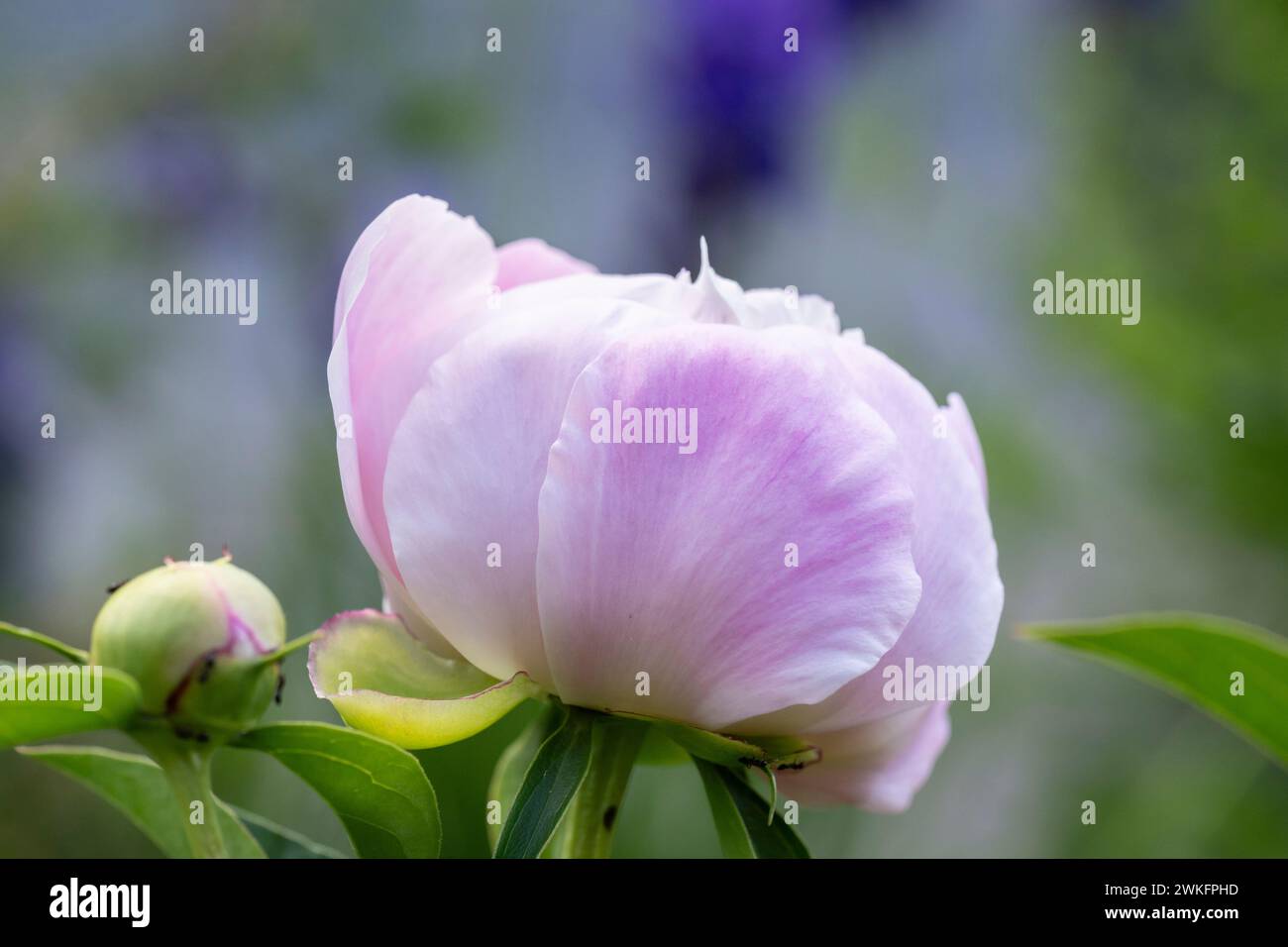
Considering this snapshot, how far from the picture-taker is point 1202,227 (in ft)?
2.63

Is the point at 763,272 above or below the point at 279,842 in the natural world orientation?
above

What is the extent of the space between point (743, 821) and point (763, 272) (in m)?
0.93

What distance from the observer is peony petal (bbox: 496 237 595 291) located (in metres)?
0.29

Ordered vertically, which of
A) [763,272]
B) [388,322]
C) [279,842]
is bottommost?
[279,842]

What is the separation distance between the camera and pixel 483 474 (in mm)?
225

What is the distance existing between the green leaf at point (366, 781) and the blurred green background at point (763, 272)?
0.52 metres

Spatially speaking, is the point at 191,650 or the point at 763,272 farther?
the point at 763,272

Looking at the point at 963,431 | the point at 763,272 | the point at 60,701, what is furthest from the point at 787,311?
the point at 763,272

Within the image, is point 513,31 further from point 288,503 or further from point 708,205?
point 288,503

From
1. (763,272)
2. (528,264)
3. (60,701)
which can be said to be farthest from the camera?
(763,272)

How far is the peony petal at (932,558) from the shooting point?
0.78 feet

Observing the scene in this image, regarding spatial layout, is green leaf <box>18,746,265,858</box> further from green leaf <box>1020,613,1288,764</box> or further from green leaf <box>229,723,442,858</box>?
green leaf <box>1020,613,1288,764</box>

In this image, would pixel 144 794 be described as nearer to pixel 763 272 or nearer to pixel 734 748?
pixel 734 748

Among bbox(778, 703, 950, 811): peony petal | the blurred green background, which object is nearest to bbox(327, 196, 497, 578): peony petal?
bbox(778, 703, 950, 811): peony petal
